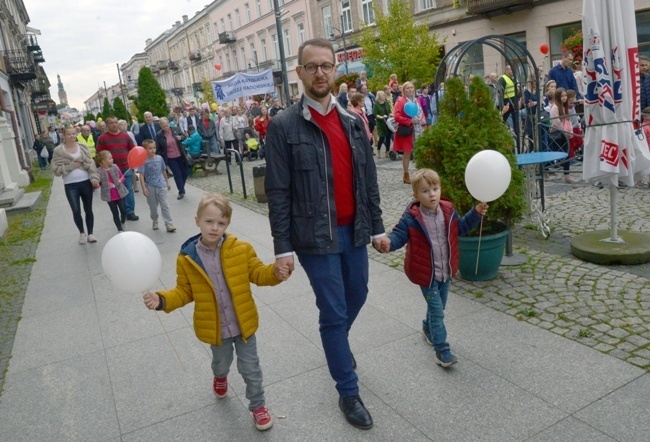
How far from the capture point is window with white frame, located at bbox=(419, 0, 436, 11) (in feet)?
89.1

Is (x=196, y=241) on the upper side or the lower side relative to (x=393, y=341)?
upper

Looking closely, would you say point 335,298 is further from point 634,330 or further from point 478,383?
point 634,330

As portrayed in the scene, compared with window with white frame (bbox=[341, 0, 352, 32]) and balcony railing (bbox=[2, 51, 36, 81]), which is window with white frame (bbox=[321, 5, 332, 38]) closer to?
window with white frame (bbox=[341, 0, 352, 32])

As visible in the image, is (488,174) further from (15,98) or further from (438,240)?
(15,98)

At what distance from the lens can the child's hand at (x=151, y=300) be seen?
9.36 ft

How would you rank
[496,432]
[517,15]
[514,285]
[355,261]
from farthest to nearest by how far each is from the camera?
[517,15], [514,285], [355,261], [496,432]

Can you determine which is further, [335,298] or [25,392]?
[25,392]

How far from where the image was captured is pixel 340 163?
3.01 metres

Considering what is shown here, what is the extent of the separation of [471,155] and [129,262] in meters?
3.34

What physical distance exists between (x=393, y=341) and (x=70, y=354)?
2.60 m

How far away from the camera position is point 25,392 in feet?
12.8

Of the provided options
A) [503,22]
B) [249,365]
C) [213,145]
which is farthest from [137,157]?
[503,22]

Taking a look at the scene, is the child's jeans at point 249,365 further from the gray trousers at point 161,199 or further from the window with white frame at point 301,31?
the window with white frame at point 301,31

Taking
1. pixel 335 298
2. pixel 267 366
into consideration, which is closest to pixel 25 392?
pixel 267 366
